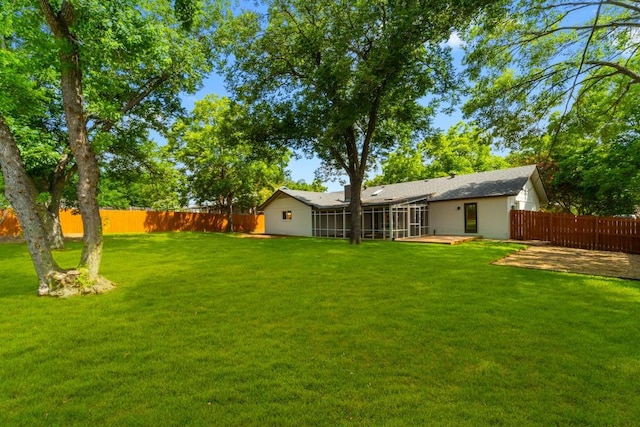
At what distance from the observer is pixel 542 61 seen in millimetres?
12000

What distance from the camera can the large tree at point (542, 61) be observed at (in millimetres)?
10281

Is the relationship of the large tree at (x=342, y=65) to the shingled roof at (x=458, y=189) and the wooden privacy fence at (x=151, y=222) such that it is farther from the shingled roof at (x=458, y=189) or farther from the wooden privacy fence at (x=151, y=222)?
the wooden privacy fence at (x=151, y=222)

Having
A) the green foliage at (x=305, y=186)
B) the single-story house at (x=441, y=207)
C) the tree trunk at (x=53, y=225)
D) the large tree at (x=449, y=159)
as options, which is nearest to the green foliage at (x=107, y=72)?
the tree trunk at (x=53, y=225)

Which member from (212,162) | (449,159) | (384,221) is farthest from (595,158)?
(212,162)

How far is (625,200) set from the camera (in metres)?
18.3

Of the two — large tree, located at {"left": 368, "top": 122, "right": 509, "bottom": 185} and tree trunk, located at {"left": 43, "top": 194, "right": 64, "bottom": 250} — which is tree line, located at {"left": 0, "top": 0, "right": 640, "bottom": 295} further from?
large tree, located at {"left": 368, "top": 122, "right": 509, "bottom": 185}

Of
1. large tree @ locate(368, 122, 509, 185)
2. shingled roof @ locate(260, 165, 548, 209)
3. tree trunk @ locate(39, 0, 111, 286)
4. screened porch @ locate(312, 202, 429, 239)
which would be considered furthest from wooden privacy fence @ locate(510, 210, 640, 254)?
tree trunk @ locate(39, 0, 111, 286)

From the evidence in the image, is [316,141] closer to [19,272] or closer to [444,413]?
[19,272]

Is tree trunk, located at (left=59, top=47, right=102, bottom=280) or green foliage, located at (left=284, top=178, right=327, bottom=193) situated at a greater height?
green foliage, located at (left=284, top=178, right=327, bottom=193)

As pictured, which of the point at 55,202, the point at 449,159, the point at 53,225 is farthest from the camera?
the point at 449,159

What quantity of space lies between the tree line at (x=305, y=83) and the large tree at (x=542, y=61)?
6 cm

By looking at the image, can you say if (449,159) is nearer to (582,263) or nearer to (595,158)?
(595,158)

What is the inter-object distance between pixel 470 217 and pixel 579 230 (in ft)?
17.3

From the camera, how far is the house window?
17.5 metres
